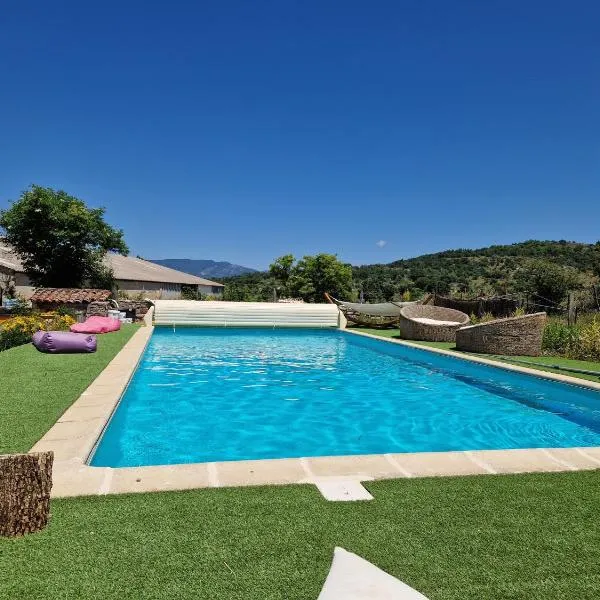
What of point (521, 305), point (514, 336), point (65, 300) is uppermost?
point (521, 305)

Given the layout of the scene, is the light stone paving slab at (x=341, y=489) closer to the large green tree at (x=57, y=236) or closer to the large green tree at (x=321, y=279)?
the large green tree at (x=57, y=236)

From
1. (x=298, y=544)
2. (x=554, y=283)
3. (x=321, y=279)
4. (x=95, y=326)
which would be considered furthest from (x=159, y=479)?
(x=321, y=279)

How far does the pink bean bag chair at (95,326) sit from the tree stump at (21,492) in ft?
37.5

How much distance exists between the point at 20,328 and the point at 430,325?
466 inches

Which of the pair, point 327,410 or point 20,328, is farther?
point 20,328

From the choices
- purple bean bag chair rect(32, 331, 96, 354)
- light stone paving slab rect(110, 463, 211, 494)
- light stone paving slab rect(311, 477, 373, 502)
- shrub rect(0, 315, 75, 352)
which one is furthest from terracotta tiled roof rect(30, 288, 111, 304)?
light stone paving slab rect(311, 477, 373, 502)

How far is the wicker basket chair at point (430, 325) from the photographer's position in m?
14.8

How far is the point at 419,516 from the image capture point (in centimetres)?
287

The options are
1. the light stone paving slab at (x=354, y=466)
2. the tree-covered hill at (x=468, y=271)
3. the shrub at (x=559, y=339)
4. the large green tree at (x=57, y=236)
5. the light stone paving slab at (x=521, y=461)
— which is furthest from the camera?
the tree-covered hill at (x=468, y=271)

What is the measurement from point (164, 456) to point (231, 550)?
288cm

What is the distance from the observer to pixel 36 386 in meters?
6.21

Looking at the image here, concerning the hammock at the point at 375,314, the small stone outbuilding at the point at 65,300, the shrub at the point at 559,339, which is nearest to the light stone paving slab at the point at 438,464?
the shrub at the point at 559,339

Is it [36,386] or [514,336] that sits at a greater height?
[514,336]

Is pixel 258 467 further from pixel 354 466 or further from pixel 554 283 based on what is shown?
pixel 554 283
